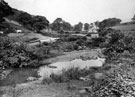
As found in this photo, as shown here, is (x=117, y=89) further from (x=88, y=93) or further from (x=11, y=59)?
(x=11, y=59)

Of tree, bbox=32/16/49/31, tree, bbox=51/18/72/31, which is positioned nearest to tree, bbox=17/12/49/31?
tree, bbox=32/16/49/31

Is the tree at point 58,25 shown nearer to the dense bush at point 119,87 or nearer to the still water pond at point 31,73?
the still water pond at point 31,73

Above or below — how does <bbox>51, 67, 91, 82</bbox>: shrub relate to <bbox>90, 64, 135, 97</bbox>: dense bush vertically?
below

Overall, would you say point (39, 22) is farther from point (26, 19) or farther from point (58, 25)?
point (58, 25)

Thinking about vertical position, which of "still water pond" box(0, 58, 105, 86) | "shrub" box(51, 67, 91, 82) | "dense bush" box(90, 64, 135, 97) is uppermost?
"dense bush" box(90, 64, 135, 97)

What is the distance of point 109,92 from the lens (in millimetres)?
3207

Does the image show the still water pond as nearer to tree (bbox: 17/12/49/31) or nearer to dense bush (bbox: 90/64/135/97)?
dense bush (bbox: 90/64/135/97)

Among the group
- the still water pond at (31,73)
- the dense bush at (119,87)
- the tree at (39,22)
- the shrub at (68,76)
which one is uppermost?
the tree at (39,22)

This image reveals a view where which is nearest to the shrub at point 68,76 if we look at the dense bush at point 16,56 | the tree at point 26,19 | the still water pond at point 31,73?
the still water pond at point 31,73

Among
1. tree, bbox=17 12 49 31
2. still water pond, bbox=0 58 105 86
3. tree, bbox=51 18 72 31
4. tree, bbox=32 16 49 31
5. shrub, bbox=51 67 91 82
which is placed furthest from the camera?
tree, bbox=51 18 72 31

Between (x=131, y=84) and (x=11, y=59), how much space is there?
24.3 ft

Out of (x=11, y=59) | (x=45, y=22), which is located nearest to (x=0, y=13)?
(x=45, y=22)

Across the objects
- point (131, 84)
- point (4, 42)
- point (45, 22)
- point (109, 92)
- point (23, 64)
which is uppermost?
point (45, 22)

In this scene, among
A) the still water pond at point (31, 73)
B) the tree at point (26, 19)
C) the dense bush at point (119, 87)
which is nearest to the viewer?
the dense bush at point (119, 87)
